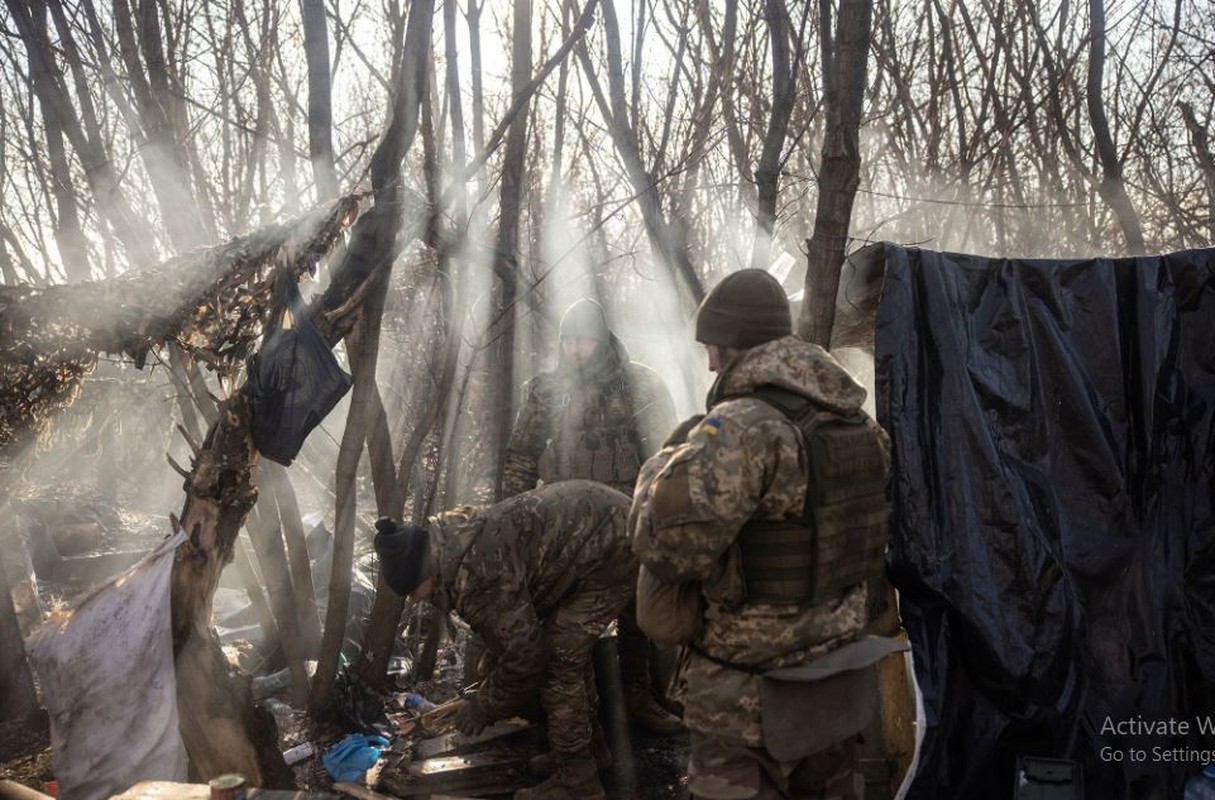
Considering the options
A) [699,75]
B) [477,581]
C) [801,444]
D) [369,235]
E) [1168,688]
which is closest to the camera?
[801,444]

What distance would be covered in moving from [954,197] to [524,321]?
4.47 meters

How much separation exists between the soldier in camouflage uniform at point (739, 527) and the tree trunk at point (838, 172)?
0.93 metres

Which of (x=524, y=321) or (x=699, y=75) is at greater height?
(x=699, y=75)

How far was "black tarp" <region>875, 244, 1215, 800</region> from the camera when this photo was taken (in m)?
3.17

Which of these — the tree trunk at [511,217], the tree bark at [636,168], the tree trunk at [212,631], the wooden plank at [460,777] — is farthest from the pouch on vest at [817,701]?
the tree bark at [636,168]

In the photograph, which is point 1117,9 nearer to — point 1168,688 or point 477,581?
point 1168,688

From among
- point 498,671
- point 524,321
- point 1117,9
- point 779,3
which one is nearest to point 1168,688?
point 498,671

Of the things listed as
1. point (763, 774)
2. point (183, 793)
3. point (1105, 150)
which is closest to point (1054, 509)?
point (763, 774)

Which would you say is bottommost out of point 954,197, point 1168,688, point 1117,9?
point 1168,688

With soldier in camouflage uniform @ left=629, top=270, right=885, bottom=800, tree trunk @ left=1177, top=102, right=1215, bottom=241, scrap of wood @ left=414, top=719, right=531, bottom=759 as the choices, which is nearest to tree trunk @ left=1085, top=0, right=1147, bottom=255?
tree trunk @ left=1177, top=102, right=1215, bottom=241

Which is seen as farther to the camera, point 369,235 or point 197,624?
point 369,235

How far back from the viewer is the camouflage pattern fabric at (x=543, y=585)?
12.5 feet

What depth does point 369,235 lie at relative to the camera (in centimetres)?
467

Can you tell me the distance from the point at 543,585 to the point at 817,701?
1.65 meters
